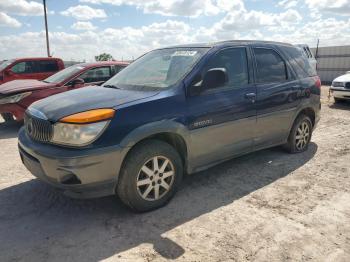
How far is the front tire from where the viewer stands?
3322mm

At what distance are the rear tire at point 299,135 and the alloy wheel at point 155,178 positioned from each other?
8.50 ft

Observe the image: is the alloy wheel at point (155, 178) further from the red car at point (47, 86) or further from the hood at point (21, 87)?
the hood at point (21, 87)

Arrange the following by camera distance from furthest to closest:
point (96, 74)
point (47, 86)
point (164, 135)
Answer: point (96, 74) < point (47, 86) < point (164, 135)

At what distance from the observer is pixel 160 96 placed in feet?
11.7

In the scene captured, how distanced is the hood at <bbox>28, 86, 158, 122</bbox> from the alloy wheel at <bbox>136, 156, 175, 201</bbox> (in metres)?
0.69

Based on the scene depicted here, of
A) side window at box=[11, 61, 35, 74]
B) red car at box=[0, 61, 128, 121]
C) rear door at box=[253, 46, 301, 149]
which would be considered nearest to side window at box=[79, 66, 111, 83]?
red car at box=[0, 61, 128, 121]

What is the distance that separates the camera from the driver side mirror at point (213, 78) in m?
3.80

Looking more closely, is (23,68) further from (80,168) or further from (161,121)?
(80,168)

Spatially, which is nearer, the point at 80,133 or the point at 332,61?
the point at 80,133

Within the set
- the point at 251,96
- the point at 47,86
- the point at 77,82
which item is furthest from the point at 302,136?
the point at 47,86

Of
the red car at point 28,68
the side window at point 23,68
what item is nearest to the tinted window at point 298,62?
the red car at point 28,68

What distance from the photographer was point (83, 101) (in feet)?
11.4

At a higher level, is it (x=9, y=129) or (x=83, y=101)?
(x=83, y=101)

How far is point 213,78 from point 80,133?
5.32 ft
